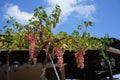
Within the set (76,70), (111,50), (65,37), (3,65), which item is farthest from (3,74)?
(65,37)

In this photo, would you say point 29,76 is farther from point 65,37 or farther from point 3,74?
point 65,37

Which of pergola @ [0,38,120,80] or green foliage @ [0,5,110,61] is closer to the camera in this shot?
green foliage @ [0,5,110,61]

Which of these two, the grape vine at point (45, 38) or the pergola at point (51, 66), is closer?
the grape vine at point (45, 38)

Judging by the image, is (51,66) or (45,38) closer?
(45,38)

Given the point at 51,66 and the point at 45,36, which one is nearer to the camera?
the point at 45,36

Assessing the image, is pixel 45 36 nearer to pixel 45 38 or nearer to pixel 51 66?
pixel 45 38

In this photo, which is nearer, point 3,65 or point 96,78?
point 3,65

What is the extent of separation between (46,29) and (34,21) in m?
0.50

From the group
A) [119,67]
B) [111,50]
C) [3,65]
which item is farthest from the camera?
[119,67]

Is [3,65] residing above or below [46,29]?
below

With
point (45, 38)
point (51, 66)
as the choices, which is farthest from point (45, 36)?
point (51, 66)

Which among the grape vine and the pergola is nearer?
the grape vine

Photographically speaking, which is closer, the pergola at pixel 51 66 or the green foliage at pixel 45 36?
the green foliage at pixel 45 36

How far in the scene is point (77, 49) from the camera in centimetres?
1077
